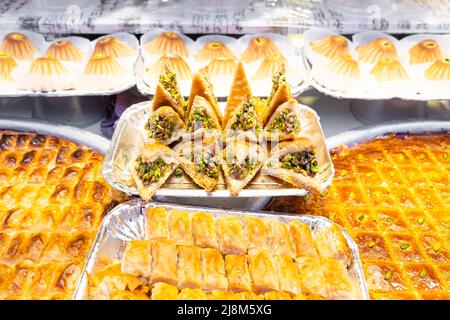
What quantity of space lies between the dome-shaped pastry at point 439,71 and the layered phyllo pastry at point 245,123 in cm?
156

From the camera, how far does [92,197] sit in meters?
2.40

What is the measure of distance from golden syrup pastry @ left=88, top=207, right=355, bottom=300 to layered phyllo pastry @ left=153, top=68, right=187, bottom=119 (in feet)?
1.97

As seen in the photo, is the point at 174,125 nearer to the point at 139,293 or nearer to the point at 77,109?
the point at 139,293

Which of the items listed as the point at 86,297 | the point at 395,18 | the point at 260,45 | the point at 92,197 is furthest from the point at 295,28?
the point at 86,297

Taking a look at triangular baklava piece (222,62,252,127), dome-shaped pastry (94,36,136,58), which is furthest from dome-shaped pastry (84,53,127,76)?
triangular baklava piece (222,62,252,127)

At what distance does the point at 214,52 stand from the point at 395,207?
5.74ft

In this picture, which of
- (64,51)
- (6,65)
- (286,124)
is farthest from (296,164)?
(6,65)

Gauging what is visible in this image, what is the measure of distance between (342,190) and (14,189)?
6.09 ft

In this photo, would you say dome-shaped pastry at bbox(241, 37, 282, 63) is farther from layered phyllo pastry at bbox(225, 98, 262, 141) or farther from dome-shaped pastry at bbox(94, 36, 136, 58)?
layered phyllo pastry at bbox(225, 98, 262, 141)

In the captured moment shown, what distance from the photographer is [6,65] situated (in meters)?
3.11

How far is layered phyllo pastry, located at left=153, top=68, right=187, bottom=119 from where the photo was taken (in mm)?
2320

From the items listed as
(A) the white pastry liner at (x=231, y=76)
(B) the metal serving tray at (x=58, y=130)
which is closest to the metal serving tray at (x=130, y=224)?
(B) the metal serving tray at (x=58, y=130)

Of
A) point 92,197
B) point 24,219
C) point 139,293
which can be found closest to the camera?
point 139,293

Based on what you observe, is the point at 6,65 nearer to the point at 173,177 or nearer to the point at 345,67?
the point at 173,177
